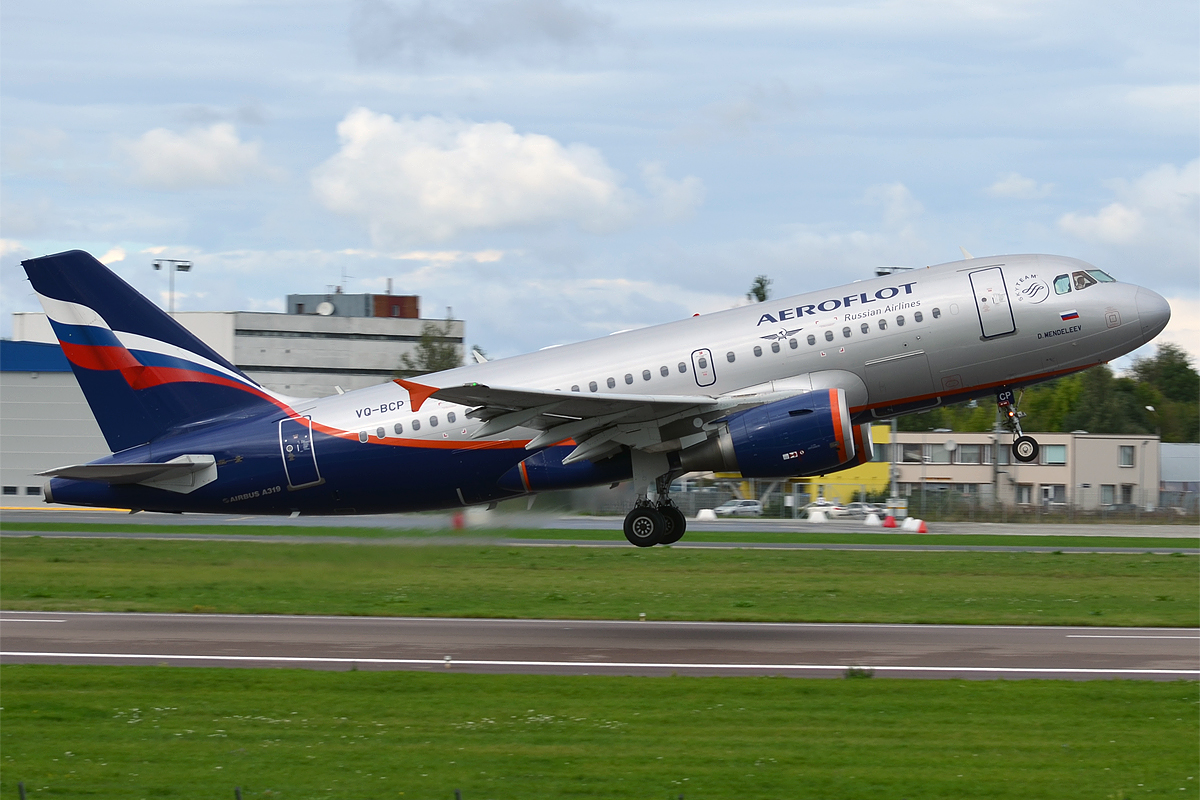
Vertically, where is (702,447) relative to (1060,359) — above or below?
below

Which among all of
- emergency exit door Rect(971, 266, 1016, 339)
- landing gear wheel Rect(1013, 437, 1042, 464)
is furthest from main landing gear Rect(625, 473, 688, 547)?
emergency exit door Rect(971, 266, 1016, 339)

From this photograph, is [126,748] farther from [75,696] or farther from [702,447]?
[702,447]

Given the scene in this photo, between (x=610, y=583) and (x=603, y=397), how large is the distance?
1550 cm

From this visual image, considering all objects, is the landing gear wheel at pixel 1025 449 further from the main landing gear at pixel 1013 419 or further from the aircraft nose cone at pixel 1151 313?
the aircraft nose cone at pixel 1151 313

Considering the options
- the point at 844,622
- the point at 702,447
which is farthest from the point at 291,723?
the point at 844,622

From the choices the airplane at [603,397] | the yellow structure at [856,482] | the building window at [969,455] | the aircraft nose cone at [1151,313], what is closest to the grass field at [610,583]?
the airplane at [603,397]

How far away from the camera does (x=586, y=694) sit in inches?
840

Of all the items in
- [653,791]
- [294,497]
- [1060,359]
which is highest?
[1060,359]

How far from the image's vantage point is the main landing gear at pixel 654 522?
2795cm

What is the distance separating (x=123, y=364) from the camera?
2930 centimetres

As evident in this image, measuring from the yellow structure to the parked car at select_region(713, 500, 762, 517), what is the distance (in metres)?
9.62

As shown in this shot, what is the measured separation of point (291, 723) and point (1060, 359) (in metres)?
→ 17.1

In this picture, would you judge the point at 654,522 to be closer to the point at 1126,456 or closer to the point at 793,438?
the point at 793,438

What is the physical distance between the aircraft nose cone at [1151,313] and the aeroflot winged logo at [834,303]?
4.80m
